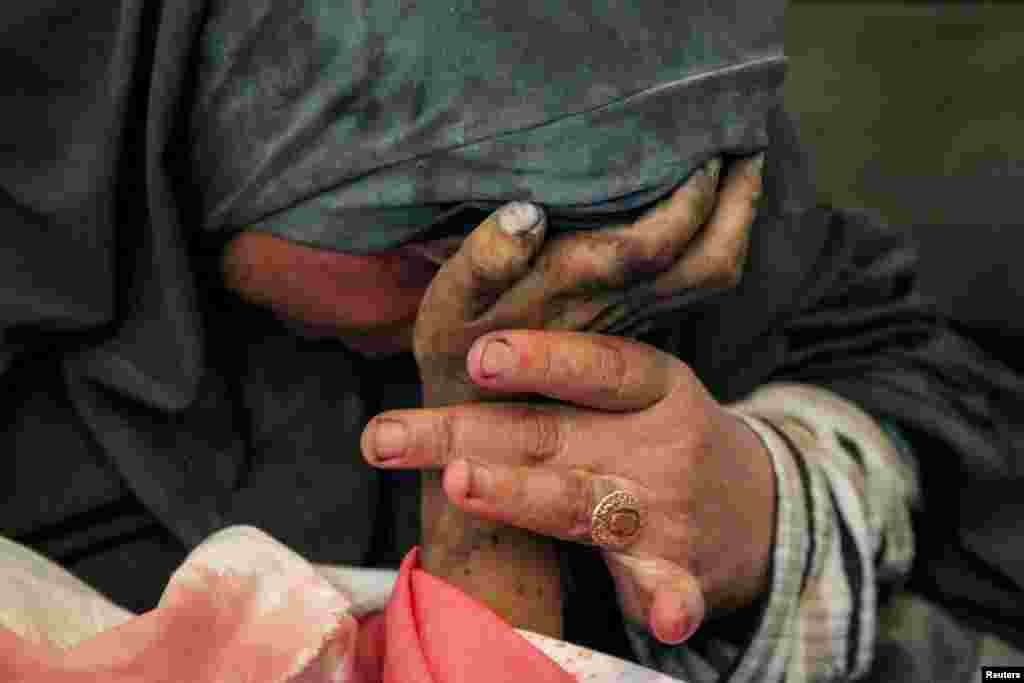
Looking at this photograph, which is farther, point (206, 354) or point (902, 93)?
point (902, 93)

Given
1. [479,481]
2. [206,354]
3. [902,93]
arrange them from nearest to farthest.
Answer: [479,481], [206,354], [902,93]

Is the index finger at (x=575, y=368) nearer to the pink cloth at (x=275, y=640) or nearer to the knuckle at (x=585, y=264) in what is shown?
the knuckle at (x=585, y=264)

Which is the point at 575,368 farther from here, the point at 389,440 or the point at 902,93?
the point at 902,93

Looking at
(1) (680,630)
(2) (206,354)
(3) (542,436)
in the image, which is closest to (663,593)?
(1) (680,630)

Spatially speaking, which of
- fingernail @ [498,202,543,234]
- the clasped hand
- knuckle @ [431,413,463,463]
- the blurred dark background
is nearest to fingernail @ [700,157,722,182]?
the clasped hand

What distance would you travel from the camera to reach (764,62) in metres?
0.78

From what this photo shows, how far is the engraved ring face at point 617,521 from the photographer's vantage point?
0.73m

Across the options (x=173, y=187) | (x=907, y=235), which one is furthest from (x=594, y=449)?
(x=907, y=235)

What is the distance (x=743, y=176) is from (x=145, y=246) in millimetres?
422

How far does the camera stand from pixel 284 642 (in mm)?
707

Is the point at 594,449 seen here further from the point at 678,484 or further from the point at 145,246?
the point at 145,246

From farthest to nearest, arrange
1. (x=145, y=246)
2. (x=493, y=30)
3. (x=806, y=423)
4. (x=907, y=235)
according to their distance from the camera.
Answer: (x=907, y=235), (x=806, y=423), (x=145, y=246), (x=493, y=30)

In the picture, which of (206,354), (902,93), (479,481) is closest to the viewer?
(479,481)

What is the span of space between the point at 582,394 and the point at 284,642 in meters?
0.24
